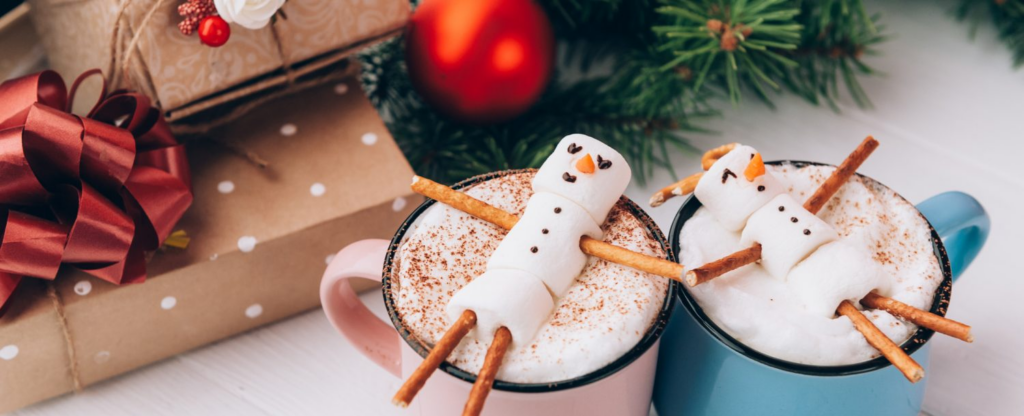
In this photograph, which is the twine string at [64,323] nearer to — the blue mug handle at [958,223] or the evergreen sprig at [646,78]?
the evergreen sprig at [646,78]

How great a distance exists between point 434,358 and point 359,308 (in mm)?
193

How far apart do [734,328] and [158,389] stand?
52 centimetres

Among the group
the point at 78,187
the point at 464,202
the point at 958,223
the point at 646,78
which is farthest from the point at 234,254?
the point at 958,223

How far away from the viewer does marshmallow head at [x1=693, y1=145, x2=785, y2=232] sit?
1.85 ft

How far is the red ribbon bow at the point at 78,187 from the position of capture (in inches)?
24.8

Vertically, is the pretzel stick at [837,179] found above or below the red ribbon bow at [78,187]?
above

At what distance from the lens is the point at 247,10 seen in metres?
Result: 0.67

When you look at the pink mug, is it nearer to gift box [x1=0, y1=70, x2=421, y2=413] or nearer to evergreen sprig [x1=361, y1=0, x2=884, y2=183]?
gift box [x1=0, y1=70, x2=421, y2=413]

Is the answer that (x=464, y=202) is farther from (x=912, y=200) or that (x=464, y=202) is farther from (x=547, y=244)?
(x=912, y=200)

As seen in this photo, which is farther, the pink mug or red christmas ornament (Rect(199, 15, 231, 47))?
red christmas ornament (Rect(199, 15, 231, 47))

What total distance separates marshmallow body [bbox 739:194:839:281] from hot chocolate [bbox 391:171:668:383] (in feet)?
0.22

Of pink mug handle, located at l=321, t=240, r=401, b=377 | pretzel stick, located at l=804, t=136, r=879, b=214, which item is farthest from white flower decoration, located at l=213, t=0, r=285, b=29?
pretzel stick, located at l=804, t=136, r=879, b=214

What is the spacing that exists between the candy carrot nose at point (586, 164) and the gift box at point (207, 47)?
0.33 metres

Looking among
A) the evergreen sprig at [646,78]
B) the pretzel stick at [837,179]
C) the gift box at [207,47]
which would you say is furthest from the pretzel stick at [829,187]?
the gift box at [207,47]
